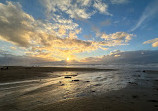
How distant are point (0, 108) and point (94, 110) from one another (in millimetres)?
4938

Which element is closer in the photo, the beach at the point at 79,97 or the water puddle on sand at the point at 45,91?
the beach at the point at 79,97

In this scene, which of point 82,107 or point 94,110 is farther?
point 82,107

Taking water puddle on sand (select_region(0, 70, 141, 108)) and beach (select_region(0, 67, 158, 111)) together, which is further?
water puddle on sand (select_region(0, 70, 141, 108))

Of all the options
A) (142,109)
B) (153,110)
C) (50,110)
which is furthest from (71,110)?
(153,110)

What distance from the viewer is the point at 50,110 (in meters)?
3.90

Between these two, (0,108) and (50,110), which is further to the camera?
(0,108)

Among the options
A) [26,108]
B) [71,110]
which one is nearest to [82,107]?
[71,110]

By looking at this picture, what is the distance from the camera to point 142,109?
409cm

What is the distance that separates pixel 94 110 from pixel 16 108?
4.04 m

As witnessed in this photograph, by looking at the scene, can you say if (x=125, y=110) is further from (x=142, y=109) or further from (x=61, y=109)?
(x=61, y=109)

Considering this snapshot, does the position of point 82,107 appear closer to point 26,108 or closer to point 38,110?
point 38,110

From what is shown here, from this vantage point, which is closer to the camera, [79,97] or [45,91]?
[79,97]

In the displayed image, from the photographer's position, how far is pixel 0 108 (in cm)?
416

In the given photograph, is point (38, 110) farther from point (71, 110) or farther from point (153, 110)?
point (153, 110)
